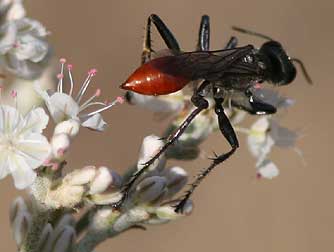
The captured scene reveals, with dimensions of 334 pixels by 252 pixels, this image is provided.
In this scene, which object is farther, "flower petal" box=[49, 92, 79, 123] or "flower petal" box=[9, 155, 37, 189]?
"flower petal" box=[49, 92, 79, 123]

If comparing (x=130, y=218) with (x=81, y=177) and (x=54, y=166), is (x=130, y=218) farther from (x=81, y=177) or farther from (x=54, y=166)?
(x=54, y=166)

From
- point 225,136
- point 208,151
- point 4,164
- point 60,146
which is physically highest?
point 60,146

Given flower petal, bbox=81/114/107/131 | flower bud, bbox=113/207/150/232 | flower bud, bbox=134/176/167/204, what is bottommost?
flower bud, bbox=113/207/150/232

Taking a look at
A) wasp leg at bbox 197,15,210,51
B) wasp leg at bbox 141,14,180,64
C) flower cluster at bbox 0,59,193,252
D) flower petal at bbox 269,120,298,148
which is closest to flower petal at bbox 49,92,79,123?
flower cluster at bbox 0,59,193,252

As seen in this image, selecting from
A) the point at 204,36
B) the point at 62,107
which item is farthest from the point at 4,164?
the point at 204,36

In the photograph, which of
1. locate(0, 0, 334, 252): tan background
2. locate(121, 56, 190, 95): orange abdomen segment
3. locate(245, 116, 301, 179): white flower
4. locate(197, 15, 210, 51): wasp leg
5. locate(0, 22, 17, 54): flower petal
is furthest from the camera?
locate(0, 0, 334, 252): tan background

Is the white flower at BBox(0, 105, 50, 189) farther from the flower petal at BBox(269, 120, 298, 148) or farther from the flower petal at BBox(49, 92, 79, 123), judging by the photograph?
the flower petal at BBox(269, 120, 298, 148)

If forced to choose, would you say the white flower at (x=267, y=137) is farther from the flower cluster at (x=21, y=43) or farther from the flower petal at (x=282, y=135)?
the flower cluster at (x=21, y=43)

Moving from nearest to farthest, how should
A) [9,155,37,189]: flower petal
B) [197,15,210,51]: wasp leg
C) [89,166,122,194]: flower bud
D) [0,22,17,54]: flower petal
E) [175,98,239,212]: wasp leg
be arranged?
[9,155,37,189]: flower petal
[89,166,122,194]: flower bud
[0,22,17,54]: flower petal
[175,98,239,212]: wasp leg
[197,15,210,51]: wasp leg

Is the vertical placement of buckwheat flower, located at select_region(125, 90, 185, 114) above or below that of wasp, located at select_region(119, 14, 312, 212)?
below
